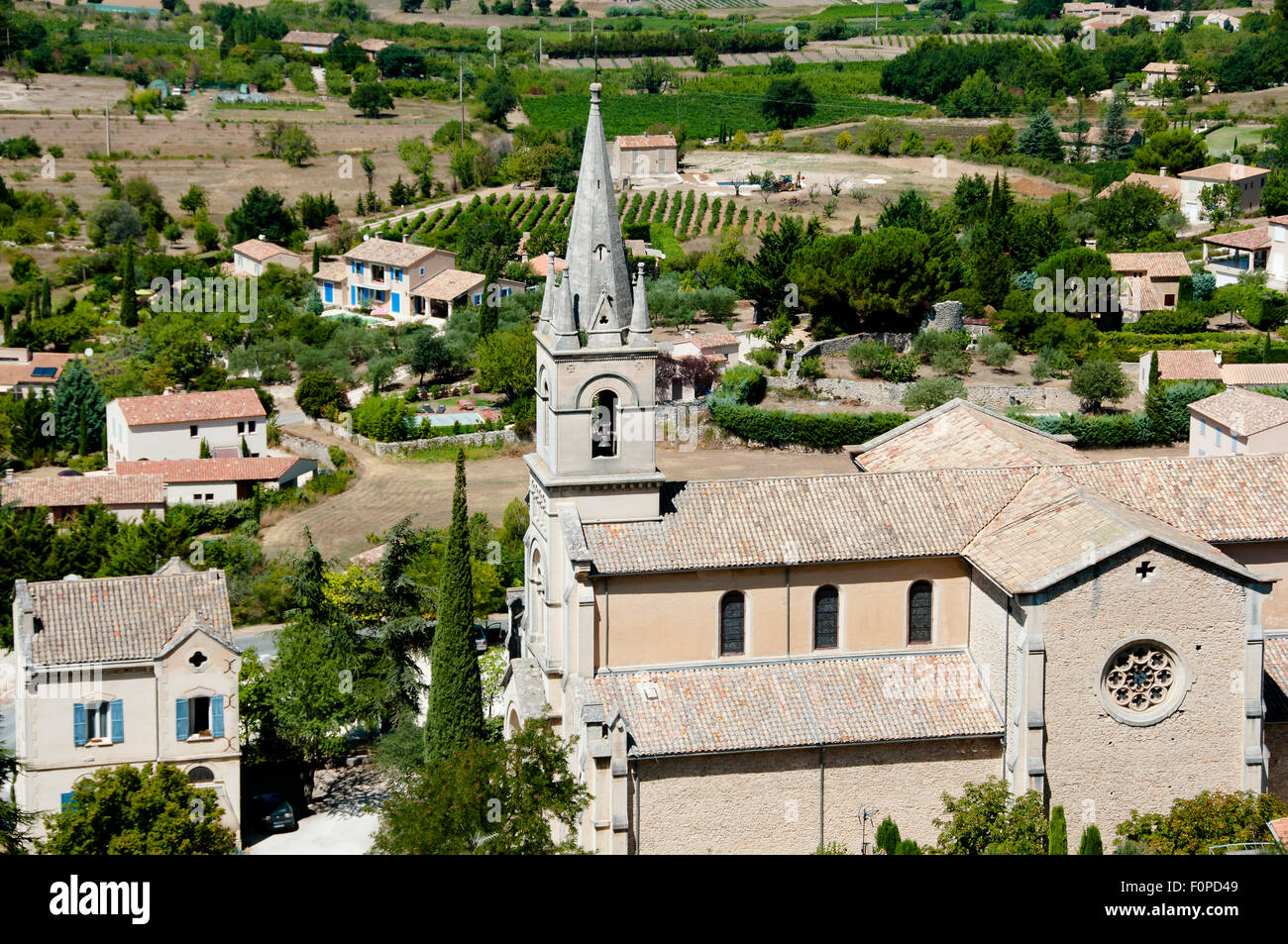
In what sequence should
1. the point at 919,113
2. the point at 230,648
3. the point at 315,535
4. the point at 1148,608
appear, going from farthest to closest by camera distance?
the point at 919,113 → the point at 315,535 → the point at 230,648 → the point at 1148,608

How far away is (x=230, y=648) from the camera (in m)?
38.0

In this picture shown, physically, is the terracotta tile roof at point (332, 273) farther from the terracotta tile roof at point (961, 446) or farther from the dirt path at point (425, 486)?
the terracotta tile roof at point (961, 446)

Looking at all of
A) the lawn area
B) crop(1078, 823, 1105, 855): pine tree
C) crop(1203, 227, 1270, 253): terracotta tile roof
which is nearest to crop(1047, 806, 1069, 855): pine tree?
crop(1078, 823, 1105, 855): pine tree

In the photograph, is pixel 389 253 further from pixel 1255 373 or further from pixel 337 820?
pixel 337 820

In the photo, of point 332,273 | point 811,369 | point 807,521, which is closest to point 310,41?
point 332,273

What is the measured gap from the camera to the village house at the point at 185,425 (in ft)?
243

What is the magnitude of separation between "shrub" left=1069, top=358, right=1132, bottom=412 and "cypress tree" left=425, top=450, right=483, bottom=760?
4668 centimetres

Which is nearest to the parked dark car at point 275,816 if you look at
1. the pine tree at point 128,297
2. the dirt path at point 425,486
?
the dirt path at point 425,486

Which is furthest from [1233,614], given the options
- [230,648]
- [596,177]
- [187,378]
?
[187,378]

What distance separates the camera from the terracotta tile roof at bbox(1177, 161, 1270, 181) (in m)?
120

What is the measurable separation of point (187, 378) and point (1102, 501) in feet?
208

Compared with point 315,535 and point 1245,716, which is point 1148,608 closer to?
point 1245,716

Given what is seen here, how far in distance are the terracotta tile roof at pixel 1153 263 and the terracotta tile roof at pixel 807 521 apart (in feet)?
200

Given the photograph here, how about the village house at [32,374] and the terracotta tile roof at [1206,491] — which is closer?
the terracotta tile roof at [1206,491]
